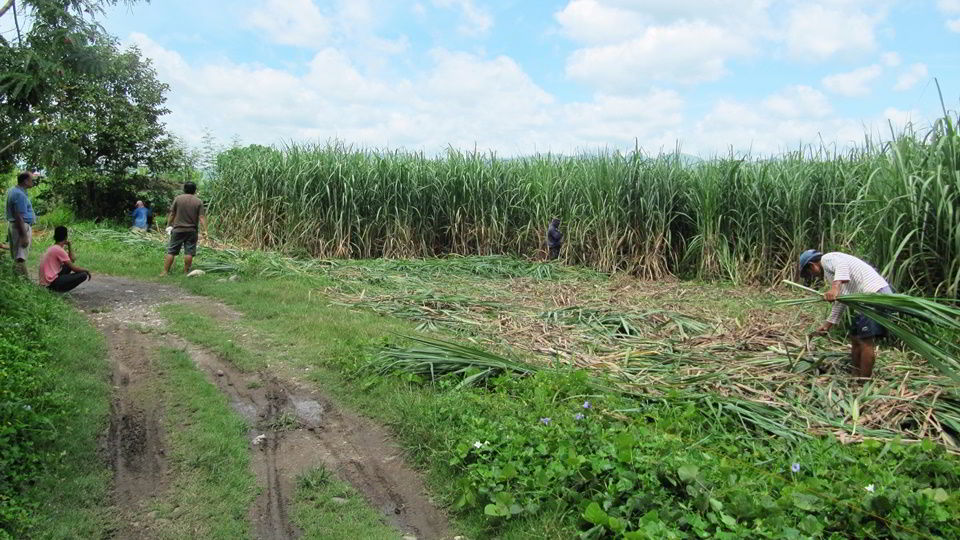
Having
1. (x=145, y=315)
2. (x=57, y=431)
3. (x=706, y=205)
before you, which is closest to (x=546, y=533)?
(x=57, y=431)

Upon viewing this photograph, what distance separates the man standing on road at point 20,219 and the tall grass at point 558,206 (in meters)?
4.91

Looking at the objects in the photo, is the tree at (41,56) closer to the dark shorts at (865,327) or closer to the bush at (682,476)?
the bush at (682,476)

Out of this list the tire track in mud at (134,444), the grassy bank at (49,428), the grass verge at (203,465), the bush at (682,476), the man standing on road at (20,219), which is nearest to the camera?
the bush at (682,476)

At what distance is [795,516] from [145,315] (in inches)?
258

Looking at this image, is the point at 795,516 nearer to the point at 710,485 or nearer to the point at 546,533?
the point at 710,485

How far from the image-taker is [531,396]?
14.0 ft

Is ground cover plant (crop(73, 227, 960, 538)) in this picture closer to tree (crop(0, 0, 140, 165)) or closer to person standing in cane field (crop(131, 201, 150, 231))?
tree (crop(0, 0, 140, 165))

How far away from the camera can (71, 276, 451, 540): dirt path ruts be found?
333 centimetres

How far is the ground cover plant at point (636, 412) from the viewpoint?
2820 millimetres

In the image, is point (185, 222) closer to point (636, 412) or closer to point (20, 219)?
point (20, 219)

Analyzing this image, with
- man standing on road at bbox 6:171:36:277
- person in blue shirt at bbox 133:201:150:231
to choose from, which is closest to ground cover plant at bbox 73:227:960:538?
man standing on road at bbox 6:171:36:277

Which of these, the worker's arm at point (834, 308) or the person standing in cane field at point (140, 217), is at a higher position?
the person standing in cane field at point (140, 217)

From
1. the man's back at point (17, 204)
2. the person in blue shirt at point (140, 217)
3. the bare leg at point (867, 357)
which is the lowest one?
the bare leg at point (867, 357)

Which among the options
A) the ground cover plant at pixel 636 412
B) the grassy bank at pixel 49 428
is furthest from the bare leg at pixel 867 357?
the grassy bank at pixel 49 428
